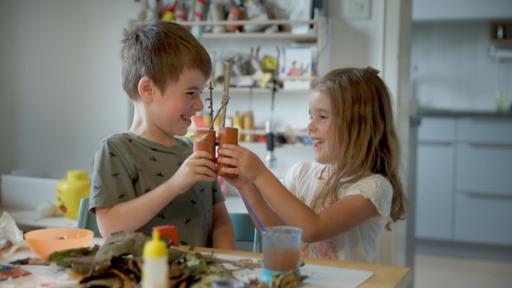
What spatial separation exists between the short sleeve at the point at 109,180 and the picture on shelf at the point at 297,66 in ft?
4.95

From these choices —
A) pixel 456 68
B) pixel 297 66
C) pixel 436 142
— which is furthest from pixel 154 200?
pixel 456 68

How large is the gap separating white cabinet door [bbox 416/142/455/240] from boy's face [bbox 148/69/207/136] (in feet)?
11.2

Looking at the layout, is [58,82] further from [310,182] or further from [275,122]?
[310,182]

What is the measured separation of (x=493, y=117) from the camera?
4.40 m

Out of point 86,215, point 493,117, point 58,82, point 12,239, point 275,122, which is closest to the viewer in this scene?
point 12,239

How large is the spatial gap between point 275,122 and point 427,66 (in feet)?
8.70

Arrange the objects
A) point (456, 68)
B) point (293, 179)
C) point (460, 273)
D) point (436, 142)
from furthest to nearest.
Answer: point (456, 68), point (436, 142), point (460, 273), point (293, 179)

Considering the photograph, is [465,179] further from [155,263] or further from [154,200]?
[155,263]

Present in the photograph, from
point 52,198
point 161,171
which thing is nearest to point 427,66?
point 52,198

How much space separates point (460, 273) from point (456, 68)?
6.08 feet

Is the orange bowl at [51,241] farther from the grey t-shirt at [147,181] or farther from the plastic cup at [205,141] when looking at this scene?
the plastic cup at [205,141]

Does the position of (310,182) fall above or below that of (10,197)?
above

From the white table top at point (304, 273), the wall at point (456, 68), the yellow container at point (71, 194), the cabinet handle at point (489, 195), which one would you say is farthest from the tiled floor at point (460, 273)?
the white table top at point (304, 273)

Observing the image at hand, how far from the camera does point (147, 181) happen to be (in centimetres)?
142
